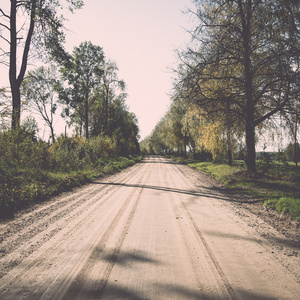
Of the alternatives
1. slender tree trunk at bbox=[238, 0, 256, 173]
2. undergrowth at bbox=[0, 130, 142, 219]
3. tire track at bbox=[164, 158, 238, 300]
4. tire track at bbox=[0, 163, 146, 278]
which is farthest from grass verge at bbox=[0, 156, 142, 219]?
slender tree trunk at bbox=[238, 0, 256, 173]

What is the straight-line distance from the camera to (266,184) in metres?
9.48

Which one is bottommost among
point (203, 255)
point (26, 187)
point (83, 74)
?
point (203, 255)

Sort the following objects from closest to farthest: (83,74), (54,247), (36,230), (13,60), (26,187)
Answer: (54,247)
(36,230)
(26,187)
(13,60)
(83,74)

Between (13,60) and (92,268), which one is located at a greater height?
(13,60)

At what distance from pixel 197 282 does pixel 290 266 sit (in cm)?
167

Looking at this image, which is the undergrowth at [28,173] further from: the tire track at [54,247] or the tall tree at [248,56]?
the tall tree at [248,56]

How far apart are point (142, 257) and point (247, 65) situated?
11.0m

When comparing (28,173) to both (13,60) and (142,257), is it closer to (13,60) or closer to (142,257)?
(13,60)

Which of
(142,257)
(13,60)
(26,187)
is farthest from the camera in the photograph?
(13,60)

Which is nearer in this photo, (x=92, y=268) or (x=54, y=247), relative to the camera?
(x=92, y=268)

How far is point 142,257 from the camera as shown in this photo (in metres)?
3.41

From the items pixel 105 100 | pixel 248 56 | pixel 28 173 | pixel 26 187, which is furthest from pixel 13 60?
pixel 105 100

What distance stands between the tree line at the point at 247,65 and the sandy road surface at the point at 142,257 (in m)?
6.83

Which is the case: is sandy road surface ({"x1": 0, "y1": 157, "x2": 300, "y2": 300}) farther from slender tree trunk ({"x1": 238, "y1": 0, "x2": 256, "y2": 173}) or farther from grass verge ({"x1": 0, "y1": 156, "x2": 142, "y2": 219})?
slender tree trunk ({"x1": 238, "y1": 0, "x2": 256, "y2": 173})
